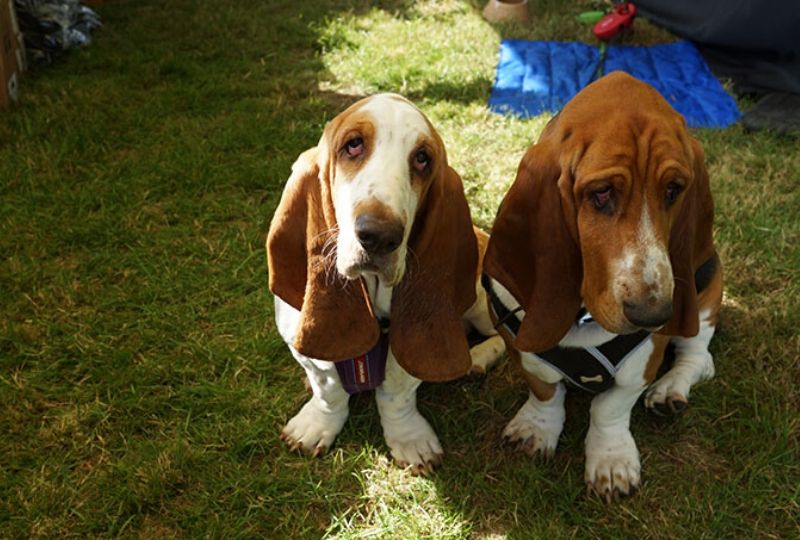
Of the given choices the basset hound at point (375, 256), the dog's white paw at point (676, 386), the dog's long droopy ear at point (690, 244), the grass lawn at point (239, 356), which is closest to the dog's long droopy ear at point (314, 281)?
the basset hound at point (375, 256)

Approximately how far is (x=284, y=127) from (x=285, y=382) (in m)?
2.33

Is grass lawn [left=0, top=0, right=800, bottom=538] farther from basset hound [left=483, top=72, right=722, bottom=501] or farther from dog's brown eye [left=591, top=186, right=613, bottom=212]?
dog's brown eye [left=591, top=186, right=613, bottom=212]

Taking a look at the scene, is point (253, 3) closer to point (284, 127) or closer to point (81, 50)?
point (81, 50)

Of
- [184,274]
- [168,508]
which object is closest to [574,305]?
[168,508]

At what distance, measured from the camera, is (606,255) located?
6.89 ft

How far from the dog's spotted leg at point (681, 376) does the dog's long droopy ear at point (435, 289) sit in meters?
0.95

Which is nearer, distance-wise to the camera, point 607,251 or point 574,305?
point 607,251

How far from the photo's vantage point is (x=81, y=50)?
598 cm

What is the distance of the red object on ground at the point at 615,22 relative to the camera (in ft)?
20.5

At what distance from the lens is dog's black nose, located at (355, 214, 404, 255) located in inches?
81.0

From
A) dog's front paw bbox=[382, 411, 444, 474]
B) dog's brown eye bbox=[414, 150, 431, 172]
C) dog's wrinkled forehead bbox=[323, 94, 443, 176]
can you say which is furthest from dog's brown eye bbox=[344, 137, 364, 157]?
dog's front paw bbox=[382, 411, 444, 474]

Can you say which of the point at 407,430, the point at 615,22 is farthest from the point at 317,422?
the point at 615,22

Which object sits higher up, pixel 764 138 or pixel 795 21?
pixel 795 21

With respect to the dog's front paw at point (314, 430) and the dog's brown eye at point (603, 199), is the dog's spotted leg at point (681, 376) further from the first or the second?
the dog's front paw at point (314, 430)
